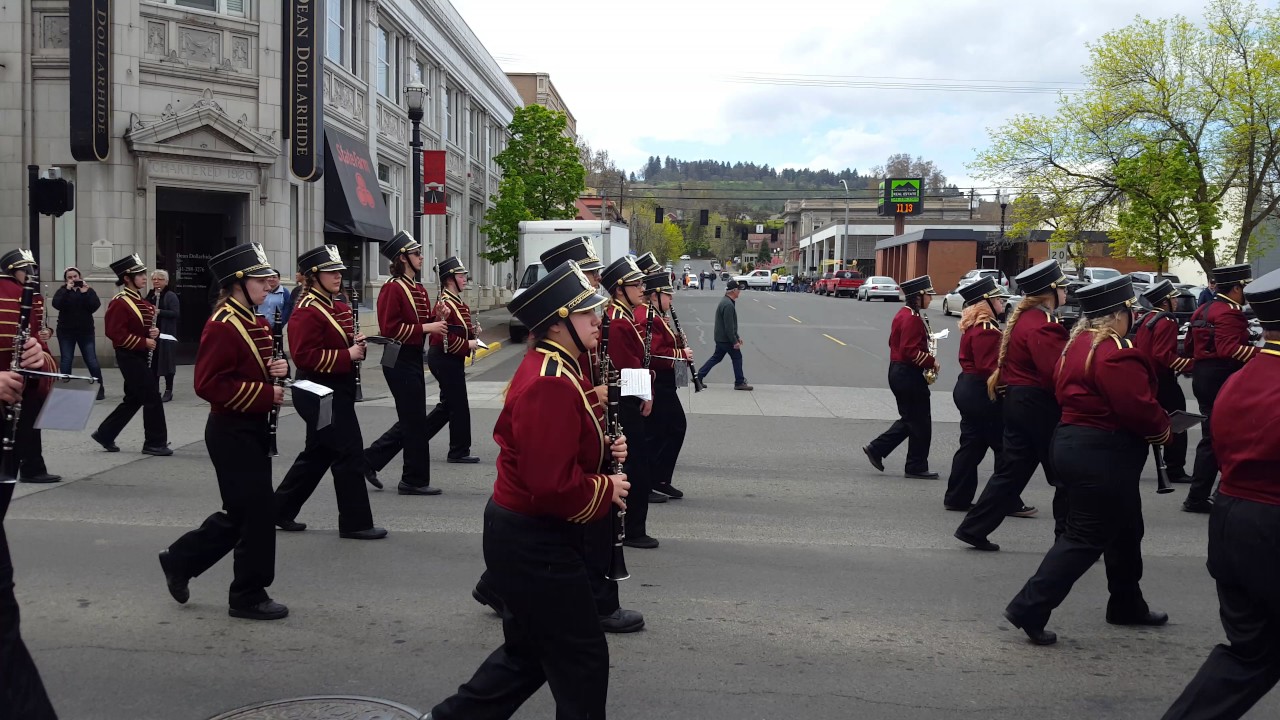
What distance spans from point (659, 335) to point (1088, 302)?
387 cm

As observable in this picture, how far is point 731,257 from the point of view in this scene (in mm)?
193000

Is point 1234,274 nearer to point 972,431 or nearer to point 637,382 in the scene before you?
point 972,431

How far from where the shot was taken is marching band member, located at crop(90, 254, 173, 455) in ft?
34.3

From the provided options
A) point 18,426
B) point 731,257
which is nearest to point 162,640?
point 18,426

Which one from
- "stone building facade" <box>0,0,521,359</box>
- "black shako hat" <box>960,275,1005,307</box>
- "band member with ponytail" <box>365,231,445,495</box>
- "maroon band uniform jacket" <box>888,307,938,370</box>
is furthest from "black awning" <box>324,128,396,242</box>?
"black shako hat" <box>960,275,1005,307</box>

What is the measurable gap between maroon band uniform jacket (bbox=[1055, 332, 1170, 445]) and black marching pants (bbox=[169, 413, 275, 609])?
4.25 m

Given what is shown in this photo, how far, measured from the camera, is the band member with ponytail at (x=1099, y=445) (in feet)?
17.2

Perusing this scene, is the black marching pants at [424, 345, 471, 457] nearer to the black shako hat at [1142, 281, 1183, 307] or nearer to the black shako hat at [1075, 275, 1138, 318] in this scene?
the black shako hat at [1075, 275, 1138, 318]

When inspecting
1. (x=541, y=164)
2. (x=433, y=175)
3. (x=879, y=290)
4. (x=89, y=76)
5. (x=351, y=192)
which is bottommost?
(x=879, y=290)

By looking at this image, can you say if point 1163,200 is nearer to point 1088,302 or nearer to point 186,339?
point 186,339

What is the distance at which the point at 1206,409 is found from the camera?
31.3 ft

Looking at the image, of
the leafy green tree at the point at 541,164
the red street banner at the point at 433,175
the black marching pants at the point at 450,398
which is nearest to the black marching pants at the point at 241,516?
the black marching pants at the point at 450,398

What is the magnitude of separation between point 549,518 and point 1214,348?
7.79m

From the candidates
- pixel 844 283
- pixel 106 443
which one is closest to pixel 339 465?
pixel 106 443
